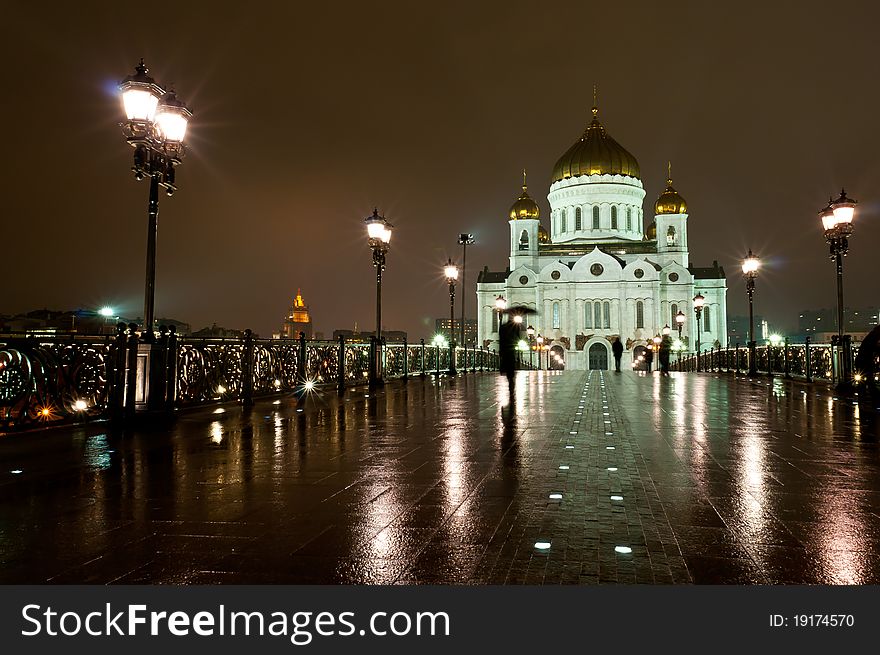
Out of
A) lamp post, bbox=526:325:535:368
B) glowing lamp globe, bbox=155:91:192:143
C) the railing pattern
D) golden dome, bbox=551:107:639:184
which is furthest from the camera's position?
golden dome, bbox=551:107:639:184

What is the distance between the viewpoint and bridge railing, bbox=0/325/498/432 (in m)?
8.77

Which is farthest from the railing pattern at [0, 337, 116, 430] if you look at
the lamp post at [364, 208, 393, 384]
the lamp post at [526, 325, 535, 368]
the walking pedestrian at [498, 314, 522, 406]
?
the lamp post at [526, 325, 535, 368]

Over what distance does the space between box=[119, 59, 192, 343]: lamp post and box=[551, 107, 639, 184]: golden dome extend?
78380 mm

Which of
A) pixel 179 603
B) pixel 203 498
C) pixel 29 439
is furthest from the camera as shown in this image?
pixel 29 439

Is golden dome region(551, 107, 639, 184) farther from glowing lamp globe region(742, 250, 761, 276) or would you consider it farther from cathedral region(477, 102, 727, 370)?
glowing lamp globe region(742, 250, 761, 276)

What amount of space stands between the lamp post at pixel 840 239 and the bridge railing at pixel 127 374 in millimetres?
13958

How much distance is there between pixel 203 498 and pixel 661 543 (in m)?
3.36

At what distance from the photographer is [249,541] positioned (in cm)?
399

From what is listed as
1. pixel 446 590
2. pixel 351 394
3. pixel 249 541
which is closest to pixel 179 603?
pixel 249 541

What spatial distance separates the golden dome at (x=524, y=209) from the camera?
90.3 m

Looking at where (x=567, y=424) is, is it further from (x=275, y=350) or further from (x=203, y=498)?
(x=275, y=350)

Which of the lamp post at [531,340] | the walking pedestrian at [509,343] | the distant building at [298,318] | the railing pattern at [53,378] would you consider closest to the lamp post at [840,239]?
the walking pedestrian at [509,343]

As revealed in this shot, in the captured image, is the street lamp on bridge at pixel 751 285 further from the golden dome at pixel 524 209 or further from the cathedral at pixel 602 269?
the golden dome at pixel 524 209

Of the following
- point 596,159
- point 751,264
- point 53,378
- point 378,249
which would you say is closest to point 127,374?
point 53,378
